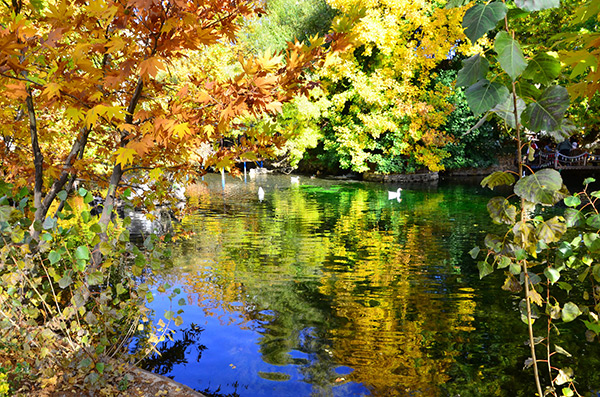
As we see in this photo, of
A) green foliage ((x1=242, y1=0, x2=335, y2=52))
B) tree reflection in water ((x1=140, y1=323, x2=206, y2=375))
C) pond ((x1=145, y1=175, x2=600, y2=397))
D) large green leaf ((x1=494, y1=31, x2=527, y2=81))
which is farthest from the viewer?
green foliage ((x1=242, y1=0, x2=335, y2=52))

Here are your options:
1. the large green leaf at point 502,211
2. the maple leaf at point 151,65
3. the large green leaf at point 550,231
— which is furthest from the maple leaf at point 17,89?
the large green leaf at point 550,231

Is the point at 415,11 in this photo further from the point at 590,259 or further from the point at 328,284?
the point at 590,259

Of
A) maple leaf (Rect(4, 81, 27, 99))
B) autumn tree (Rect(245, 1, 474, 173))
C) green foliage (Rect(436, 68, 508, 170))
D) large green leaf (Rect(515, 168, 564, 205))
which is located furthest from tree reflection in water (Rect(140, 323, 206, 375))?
green foliage (Rect(436, 68, 508, 170))

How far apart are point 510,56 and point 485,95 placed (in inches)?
6.1

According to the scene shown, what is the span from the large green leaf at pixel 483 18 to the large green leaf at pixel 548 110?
13.6 inches

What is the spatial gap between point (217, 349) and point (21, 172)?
9.84 ft

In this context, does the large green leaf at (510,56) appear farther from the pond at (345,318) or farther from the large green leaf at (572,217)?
the pond at (345,318)

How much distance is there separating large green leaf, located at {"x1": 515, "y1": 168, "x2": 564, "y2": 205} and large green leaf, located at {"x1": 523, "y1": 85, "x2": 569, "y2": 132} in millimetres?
185

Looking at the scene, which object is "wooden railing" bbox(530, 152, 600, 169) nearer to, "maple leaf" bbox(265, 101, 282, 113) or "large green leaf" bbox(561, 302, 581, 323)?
"large green leaf" bbox(561, 302, 581, 323)

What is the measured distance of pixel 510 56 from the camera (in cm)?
144

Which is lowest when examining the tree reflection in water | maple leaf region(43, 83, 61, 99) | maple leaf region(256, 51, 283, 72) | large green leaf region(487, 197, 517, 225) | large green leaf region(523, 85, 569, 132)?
the tree reflection in water

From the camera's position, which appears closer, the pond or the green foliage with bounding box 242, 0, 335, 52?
the pond

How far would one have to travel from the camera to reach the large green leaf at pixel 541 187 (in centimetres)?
162

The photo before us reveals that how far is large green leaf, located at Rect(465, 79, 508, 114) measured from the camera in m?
1.53
